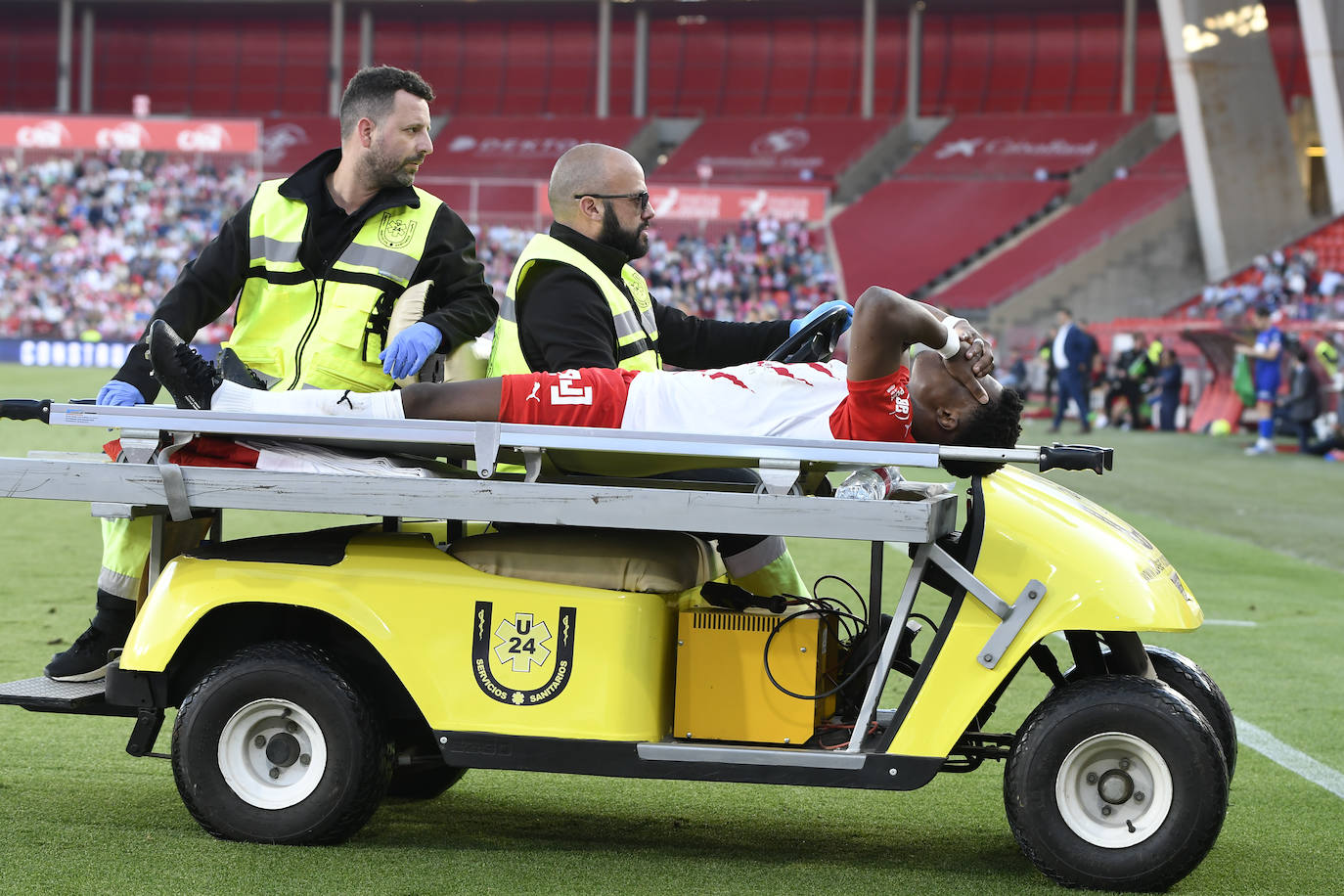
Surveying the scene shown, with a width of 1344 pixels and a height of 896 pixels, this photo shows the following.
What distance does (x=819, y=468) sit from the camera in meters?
→ 4.19

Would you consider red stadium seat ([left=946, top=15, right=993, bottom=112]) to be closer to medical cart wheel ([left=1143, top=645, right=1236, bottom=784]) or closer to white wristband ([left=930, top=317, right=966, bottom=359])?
medical cart wheel ([left=1143, top=645, right=1236, bottom=784])

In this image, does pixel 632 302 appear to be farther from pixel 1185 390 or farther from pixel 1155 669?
pixel 1185 390

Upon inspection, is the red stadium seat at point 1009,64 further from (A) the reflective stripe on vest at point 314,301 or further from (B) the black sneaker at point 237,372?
(B) the black sneaker at point 237,372

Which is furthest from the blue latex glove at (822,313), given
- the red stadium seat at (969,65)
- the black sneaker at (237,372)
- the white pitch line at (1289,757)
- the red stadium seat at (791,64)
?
the red stadium seat at (791,64)

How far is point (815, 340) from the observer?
16.3 ft

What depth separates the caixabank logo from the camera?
4070 mm

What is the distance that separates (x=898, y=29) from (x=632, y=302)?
164ft

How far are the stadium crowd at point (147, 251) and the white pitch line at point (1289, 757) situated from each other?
3301 cm

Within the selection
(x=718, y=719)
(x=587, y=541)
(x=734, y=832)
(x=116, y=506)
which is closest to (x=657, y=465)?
(x=587, y=541)

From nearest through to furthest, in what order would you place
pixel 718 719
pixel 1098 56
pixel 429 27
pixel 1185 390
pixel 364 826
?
pixel 718 719 < pixel 364 826 < pixel 1185 390 < pixel 1098 56 < pixel 429 27

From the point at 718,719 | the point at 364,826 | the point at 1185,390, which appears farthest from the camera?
the point at 1185,390

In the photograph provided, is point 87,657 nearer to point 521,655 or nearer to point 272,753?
point 272,753

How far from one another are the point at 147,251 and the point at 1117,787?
4291 centimetres

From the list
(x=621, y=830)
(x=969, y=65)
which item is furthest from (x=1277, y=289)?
(x=621, y=830)
